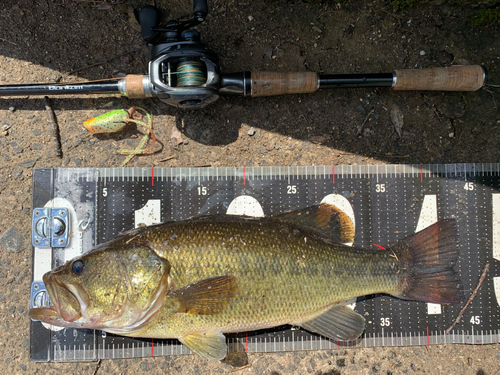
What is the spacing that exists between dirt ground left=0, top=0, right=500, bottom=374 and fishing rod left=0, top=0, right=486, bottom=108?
26 centimetres

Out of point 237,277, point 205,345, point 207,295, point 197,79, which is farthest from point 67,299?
point 197,79

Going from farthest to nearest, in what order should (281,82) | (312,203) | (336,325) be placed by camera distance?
(312,203) → (281,82) → (336,325)

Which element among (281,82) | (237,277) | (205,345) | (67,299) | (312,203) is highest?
(281,82)

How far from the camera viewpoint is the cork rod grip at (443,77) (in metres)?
3.05

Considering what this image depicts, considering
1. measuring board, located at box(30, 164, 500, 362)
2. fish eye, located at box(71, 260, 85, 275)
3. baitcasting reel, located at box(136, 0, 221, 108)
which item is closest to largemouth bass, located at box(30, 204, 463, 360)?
fish eye, located at box(71, 260, 85, 275)

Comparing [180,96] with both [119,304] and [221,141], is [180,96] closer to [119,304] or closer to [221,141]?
[221,141]

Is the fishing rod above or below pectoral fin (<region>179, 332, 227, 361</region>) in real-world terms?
above

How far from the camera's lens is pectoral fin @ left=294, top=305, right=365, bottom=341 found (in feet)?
9.45

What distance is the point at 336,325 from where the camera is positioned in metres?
2.90

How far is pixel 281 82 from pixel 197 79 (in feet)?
2.58

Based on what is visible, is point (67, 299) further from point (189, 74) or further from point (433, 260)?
point (433, 260)

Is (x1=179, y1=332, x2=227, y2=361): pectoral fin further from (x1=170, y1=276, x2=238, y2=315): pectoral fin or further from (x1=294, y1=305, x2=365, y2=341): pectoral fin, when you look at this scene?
(x1=294, y1=305, x2=365, y2=341): pectoral fin

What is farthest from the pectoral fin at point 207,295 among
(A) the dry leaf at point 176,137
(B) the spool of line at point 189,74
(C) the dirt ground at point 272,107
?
(B) the spool of line at point 189,74

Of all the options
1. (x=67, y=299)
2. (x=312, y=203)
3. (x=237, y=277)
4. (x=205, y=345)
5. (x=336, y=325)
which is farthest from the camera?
(x=312, y=203)
